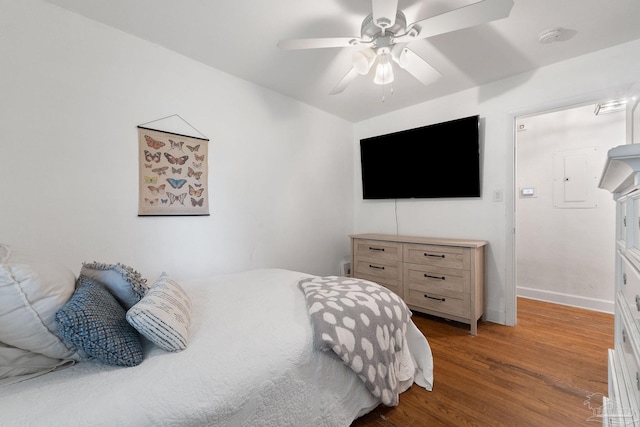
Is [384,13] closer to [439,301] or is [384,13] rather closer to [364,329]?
[364,329]

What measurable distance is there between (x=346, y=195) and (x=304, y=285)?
212 centimetres

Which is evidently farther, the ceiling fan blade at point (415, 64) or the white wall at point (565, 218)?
the white wall at point (565, 218)

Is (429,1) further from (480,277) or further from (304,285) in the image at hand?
(480,277)

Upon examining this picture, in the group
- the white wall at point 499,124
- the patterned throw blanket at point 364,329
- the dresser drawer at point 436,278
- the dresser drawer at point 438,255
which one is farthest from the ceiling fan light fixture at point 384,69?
the dresser drawer at point 436,278

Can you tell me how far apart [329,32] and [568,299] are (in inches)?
149

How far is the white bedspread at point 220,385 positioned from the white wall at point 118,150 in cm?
88

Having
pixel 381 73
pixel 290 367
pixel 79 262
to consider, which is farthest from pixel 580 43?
pixel 79 262

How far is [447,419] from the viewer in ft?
4.48

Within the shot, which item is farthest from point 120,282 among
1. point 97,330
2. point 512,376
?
point 512,376

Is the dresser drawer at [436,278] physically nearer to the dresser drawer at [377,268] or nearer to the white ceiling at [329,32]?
the dresser drawer at [377,268]

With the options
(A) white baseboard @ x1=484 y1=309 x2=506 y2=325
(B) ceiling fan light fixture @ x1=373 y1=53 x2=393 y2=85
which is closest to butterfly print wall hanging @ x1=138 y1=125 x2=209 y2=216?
(B) ceiling fan light fixture @ x1=373 y1=53 x2=393 y2=85

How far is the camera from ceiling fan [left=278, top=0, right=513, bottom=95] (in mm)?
1240

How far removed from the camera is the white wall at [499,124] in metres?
2.06

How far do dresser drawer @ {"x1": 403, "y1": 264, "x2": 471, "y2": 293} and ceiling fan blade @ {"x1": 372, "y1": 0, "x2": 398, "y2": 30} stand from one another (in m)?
2.05
